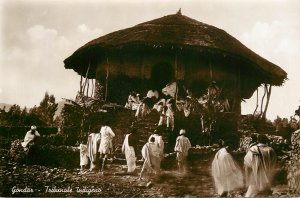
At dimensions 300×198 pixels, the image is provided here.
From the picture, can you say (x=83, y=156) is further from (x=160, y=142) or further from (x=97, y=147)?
(x=160, y=142)

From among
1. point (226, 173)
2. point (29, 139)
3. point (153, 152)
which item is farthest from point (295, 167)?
point (29, 139)

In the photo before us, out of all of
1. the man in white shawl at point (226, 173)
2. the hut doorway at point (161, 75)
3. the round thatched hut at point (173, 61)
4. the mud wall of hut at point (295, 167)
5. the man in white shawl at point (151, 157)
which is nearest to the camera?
the man in white shawl at point (226, 173)

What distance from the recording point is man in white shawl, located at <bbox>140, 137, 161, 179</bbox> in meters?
10.9

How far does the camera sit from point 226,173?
33.3ft

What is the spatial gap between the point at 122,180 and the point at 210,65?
5375 mm

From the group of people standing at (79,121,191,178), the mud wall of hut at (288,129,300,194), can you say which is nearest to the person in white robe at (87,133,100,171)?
the group of people standing at (79,121,191,178)

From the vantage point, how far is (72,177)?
434 inches

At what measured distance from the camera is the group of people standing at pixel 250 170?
9930 millimetres

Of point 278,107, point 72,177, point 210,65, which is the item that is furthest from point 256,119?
point 72,177

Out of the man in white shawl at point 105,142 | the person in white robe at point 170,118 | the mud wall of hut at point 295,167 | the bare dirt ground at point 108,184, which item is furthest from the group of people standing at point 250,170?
the man in white shawl at point 105,142

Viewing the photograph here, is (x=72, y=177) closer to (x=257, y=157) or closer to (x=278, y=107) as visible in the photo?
(x=257, y=157)

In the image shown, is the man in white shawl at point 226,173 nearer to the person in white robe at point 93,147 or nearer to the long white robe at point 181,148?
the long white robe at point 181,148

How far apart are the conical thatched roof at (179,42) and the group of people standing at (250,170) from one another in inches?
168

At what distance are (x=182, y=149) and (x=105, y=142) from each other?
204 centimetres
